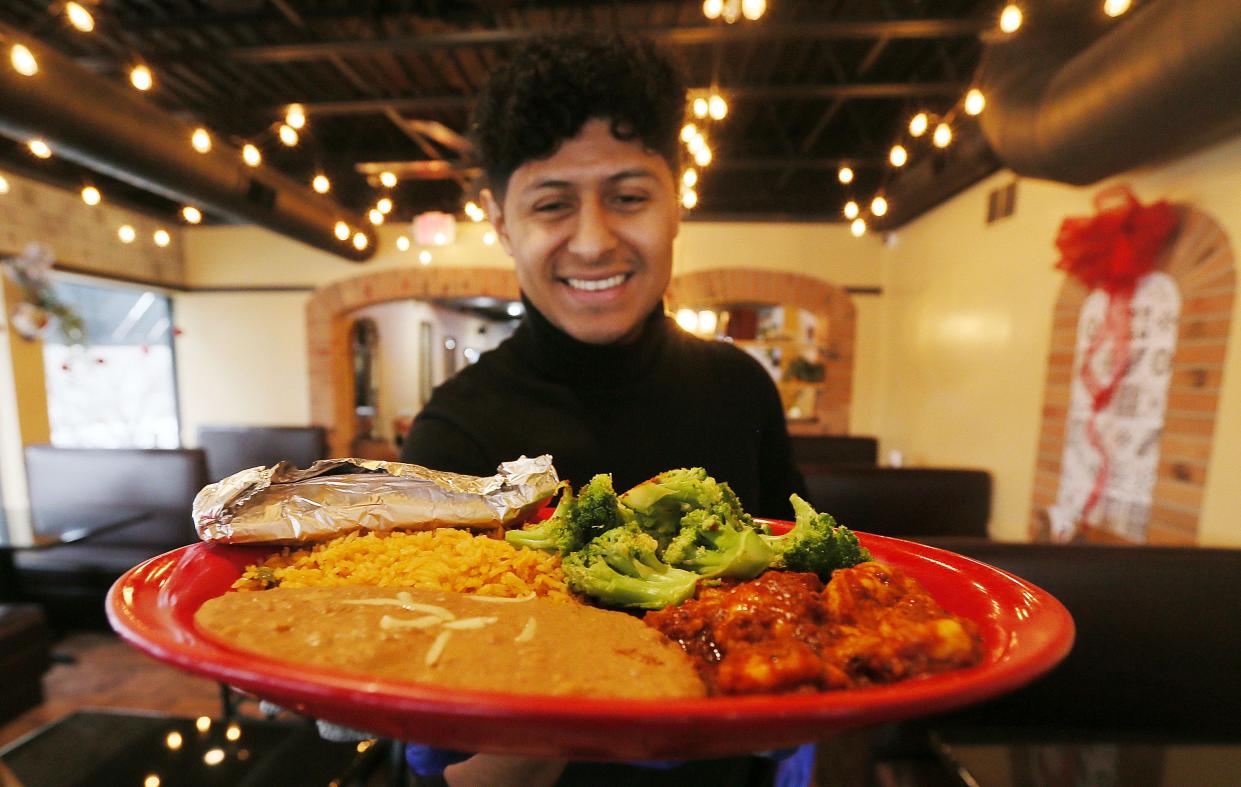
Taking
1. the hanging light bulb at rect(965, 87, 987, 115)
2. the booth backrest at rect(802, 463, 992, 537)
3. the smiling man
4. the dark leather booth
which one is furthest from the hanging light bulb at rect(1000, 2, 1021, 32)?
the dark leather booth

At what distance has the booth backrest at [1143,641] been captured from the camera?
6.43ft

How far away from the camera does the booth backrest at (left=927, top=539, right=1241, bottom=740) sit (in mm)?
1961

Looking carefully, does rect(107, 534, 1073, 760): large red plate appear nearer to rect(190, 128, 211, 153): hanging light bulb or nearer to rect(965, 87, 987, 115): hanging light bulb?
rect(965, 87, 987, 115): hanging light bulb

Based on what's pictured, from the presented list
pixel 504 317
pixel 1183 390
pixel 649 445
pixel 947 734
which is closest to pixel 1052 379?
pixel 1183 390

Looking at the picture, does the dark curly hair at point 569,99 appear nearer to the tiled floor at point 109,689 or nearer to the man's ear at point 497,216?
the man's ear at point 497,216

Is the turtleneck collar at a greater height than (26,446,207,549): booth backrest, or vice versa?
the turtleneck collar

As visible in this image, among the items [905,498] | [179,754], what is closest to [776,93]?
[905,498]

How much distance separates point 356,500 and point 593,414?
564mm

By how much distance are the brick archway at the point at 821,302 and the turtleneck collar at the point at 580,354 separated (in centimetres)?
506

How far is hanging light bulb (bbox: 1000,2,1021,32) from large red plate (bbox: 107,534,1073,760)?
8.90 feet

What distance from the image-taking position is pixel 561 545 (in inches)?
35.5

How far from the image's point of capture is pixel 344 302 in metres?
6.90

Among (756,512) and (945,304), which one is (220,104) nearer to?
(756,512)

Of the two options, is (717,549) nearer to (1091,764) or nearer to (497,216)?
(497,216)
